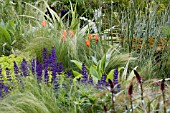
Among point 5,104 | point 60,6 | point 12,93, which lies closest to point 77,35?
point 12,93

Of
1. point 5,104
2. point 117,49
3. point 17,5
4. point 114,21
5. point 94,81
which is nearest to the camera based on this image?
point 5,104

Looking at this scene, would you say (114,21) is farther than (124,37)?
Yes

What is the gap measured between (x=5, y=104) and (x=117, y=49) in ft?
7.23

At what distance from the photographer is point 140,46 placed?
17.7ft

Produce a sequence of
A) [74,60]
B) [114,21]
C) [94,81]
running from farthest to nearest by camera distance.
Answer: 1. [114,21]
2. [74,60]
3. [94,81]

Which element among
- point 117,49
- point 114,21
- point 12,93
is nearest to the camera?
point 12,93

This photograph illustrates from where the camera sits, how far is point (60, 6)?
28.7 ft

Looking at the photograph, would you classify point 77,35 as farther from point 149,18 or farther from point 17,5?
point 17,5

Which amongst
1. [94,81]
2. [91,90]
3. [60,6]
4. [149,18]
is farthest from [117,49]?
[60,6]

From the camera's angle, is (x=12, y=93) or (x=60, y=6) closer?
(x=12, y=93)

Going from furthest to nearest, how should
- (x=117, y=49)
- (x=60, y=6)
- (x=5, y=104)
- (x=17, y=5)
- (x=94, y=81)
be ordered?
(x=60, y=6) → (x=17, y=5) → (x=117, y=49) → (x=94, y=81) → (x=5, y=104)

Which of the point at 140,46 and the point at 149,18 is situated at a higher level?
the point at 149,18

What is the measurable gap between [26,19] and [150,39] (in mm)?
2403

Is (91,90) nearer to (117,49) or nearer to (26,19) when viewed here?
(117,49)
